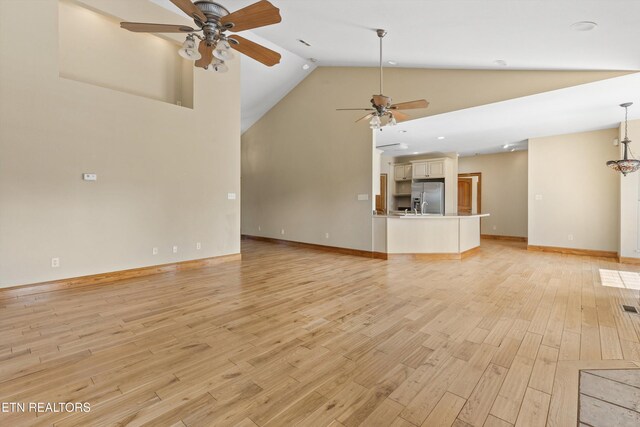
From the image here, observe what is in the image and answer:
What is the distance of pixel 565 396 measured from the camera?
1.73m

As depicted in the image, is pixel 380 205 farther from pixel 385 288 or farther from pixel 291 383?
pixel 291 383

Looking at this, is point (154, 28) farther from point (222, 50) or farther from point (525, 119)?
point (525, 119)

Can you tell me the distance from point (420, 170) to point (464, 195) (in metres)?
1.98

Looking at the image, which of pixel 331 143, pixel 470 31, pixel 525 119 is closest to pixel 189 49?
pixel 470 31

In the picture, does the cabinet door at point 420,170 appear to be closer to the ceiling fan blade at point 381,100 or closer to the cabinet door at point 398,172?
the cabinet door at point 398,172

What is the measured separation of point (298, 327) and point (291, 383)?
85cm

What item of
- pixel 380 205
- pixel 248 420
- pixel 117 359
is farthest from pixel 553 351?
pixel 380 205

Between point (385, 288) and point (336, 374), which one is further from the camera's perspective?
point (385, 288)

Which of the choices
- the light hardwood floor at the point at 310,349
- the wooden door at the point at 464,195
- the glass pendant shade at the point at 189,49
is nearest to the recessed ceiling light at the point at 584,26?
the light hardwood floor at the point at 310,349

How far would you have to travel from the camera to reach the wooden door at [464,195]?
10.0m

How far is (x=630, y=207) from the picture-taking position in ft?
18.8

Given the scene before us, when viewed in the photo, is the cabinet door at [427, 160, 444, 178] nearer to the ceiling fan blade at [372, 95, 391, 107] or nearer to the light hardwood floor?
the light hardwood floor

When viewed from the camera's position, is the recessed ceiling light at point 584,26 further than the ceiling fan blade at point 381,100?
No

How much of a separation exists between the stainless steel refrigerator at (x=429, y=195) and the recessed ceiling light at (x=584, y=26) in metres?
6.14
